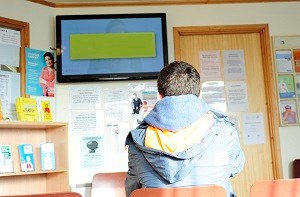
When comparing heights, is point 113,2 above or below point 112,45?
above

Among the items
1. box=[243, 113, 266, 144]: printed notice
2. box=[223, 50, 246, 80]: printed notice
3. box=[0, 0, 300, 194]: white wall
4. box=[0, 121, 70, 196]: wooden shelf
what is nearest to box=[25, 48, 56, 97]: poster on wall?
box=[0, 0, 300, 194]: white wall

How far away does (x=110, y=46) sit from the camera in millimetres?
2984

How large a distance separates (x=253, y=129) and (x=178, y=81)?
191 cm

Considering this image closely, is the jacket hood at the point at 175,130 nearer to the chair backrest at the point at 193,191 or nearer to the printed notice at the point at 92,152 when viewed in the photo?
the chair backrest at the point at 193,191

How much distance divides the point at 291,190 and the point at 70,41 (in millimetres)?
2195

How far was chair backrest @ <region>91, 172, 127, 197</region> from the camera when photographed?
2580mm

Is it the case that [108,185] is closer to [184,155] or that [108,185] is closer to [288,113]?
[184,155]

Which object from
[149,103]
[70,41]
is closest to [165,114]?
[149,103]

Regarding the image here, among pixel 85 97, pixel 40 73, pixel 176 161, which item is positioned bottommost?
pixel 176 161

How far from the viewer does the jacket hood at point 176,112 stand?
1.27 metres

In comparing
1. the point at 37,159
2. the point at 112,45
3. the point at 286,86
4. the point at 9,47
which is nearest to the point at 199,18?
the point at 112,45

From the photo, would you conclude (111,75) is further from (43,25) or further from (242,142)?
(242,142)

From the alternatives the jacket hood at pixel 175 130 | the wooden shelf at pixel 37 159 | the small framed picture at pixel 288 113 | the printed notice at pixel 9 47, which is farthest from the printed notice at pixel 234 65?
the jacket hood at pixel 175 130

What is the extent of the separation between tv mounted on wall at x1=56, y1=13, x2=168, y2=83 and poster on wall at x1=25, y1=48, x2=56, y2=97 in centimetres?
7
